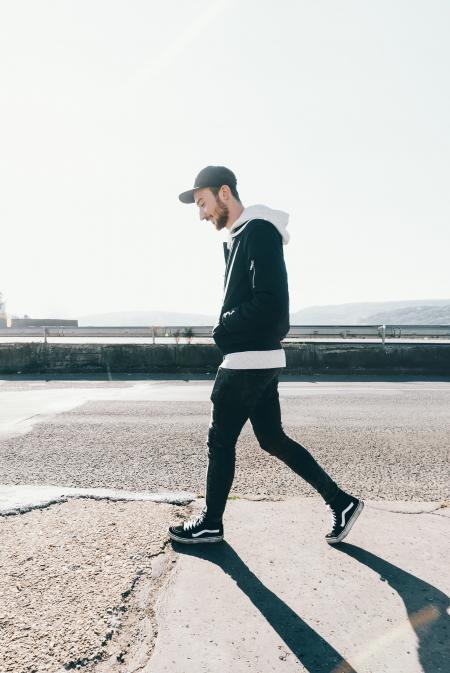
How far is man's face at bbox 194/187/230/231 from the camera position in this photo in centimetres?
278

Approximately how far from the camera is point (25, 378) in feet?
38.7

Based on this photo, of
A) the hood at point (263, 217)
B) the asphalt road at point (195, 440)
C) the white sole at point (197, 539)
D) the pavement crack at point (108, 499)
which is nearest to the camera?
the hood at point (263, 217)

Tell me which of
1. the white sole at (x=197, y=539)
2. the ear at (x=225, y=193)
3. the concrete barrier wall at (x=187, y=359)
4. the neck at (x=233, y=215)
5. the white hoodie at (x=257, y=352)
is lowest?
the white sole at (x=197, y=539)

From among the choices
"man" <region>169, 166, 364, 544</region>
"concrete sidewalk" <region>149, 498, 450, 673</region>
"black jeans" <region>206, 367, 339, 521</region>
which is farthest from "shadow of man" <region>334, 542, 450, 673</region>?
"black jeans" <region>206, 367, 339, 521</region>

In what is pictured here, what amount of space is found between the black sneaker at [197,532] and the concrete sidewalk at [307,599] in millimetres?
44

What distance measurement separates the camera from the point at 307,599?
2232mm

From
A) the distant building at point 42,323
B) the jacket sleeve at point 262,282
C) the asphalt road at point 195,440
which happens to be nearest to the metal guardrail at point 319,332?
the distant building at point 42,323

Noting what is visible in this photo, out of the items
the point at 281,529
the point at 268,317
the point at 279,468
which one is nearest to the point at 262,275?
the point at 268,317

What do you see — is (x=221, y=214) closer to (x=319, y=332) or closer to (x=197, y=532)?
(x=197, y=532)

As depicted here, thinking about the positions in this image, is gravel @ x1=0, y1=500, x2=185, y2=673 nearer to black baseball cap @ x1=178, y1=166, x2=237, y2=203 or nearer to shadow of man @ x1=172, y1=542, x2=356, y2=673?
shadow of man @ x1=172, y1=542, x2=356, y2=673

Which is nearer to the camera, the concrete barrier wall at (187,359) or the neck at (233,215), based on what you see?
the neck at (233,215)

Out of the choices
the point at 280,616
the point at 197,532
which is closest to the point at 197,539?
the point at 197,532

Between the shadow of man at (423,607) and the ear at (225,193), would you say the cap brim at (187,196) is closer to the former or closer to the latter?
the ear at (225,193)

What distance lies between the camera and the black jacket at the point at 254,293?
8.26 ft
